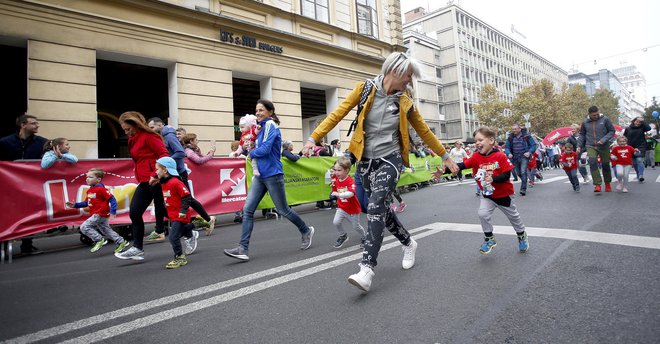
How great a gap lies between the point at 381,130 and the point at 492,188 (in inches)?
66.8

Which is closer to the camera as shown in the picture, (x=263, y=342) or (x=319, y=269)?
(x=263, y=342)

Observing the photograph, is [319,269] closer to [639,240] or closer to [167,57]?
[639,240]

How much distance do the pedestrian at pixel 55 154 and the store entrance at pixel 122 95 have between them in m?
6.34

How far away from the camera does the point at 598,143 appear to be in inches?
330

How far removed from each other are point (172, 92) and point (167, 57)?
1081 mm

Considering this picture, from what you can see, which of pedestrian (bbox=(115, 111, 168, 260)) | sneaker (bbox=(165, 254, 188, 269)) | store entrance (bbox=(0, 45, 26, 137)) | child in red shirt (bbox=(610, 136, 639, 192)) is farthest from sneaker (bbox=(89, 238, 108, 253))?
child in red shirt (bbox=(610, 136, 639, 192))

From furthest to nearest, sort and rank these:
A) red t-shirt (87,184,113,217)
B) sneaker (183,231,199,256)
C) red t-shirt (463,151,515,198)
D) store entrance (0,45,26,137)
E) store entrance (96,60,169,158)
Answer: store entrance (96,60,169,158) → store entrance (0,45,26,137) → red t-shirt (87,184,113,217) → sneaker (183,231,199,256) → red t-shirt (463,151,515,198)

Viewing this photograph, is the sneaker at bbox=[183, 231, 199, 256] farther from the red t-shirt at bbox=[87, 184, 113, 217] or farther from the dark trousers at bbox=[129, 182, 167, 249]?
the red t-shirt at bbox=[87, 184, 113, 217]

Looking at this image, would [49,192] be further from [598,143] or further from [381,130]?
[598,143]

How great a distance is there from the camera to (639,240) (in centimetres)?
393

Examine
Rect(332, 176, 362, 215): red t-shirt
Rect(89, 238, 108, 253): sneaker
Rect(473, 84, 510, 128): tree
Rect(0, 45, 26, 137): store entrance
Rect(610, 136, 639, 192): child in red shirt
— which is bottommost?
Rect(89, 238, 108, 253): sneaker

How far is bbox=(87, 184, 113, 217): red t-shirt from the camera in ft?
18.5

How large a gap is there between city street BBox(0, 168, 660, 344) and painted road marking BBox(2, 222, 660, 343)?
2cm

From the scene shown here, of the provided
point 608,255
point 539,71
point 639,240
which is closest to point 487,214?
point 608,255
